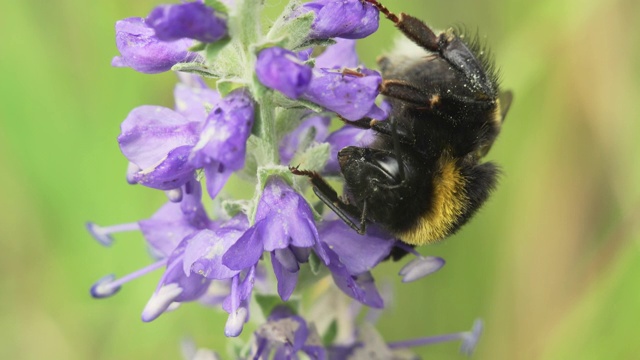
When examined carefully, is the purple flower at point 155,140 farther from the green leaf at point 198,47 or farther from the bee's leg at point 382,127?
the bee's leg at point 382,127

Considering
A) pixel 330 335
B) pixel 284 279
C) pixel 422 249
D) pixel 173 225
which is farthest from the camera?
pixel 422 249

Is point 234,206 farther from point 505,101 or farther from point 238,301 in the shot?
point 505,101

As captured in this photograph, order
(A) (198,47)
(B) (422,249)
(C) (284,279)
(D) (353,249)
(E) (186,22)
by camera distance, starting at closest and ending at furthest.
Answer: (E) (186,22)
(A) (198,47)
(C) (284,279)
(D) (353,249)
(B) (422,249)

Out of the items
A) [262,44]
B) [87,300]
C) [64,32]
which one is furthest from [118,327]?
[262,44]

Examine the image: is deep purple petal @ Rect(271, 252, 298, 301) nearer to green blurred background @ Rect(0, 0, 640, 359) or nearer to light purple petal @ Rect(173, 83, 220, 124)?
light purple petal @ Rect(173, 83, 220, 124)

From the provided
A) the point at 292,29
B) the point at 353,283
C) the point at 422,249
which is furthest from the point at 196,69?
the point at 422,249

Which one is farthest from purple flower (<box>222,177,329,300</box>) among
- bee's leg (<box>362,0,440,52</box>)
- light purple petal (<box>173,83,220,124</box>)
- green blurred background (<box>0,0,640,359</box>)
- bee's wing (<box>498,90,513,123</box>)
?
green blurred background (<box>0,0,640,359</box>)

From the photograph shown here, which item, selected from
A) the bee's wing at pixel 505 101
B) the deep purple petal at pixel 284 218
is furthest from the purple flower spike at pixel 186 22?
the bee's wing at pixel 505 101

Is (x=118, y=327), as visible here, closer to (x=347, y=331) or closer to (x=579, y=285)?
(x=347, y=331)
